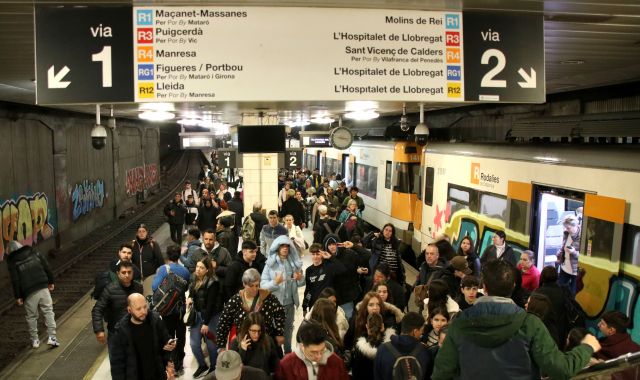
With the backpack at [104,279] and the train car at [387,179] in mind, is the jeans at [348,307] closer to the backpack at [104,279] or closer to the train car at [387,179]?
the backpack at [104,279]

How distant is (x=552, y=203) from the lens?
354 inches

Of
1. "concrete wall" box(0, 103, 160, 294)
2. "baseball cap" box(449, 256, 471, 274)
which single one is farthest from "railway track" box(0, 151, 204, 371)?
"baseball cap" box(449, 256, 471, 274)

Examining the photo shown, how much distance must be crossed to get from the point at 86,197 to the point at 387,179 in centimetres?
1086

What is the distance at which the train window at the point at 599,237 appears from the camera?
6863 millimetres

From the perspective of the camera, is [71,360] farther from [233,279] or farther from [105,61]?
[105,61]

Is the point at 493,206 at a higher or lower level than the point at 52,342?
higher

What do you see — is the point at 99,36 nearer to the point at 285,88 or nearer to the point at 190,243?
the point at 285,88

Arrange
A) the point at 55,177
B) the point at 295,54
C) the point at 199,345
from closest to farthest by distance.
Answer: the point at 295,54
the point at 199,345
the point at 55,177

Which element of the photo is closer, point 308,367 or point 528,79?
point 308,367

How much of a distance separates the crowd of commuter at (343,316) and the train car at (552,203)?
0.52 meters

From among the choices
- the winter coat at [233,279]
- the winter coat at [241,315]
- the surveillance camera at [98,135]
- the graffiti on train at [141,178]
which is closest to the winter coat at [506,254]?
the winter coat at [233,279]

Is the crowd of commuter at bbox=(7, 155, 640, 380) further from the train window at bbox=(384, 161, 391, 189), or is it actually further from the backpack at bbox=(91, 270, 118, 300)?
the train window at bbox=(384, 161, 391, 189)

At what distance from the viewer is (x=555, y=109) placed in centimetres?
1441

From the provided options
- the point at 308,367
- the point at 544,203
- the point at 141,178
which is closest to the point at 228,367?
the point at 308,367
